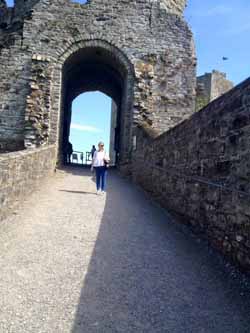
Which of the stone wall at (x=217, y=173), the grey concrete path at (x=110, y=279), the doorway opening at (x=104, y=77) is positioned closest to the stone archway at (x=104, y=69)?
the doorway opening at (x=104, y=77)

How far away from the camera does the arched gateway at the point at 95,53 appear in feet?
50.1

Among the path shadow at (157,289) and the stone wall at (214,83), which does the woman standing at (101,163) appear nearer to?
the path shadow at (157,289)

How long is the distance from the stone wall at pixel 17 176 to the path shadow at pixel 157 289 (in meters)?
1.98

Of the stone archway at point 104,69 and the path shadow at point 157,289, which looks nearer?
the path shadow at point 157,289

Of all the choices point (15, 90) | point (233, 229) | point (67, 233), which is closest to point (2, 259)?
point (67, 233)

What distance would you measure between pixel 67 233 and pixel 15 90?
10501 mm

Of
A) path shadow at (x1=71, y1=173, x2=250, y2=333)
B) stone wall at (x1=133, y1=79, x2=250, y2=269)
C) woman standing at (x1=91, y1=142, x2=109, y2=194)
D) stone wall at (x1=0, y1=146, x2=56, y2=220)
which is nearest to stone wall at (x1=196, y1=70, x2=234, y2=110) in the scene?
woman standing at (x1=91, y1=142, x2=109, y2=194)

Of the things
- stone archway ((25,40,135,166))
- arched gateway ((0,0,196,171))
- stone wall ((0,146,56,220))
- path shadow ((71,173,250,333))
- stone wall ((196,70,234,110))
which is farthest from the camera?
stone wall ((196,70,234,110))

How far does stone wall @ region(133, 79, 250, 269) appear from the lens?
15.8 feet

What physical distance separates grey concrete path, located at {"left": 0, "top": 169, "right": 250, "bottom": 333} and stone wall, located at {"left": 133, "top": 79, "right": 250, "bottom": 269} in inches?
15.8

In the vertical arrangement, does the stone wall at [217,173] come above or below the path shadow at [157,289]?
above

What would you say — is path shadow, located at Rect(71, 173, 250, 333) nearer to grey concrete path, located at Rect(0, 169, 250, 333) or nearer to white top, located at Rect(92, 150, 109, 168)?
grey concrete path, located at Rect(0, 169, 250, 333)

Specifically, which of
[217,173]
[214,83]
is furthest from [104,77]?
[217,173]

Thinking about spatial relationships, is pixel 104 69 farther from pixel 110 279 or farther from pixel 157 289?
pixel 157 289
